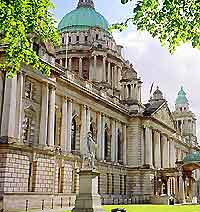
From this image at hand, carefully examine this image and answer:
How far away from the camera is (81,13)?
284 feet

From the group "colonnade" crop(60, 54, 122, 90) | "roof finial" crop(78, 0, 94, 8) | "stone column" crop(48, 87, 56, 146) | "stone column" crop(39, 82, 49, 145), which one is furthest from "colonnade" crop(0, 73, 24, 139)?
"roof finial" crop(78, 0, 94, 8)

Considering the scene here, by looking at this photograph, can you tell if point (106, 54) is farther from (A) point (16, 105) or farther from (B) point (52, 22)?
(B) point (52, 22)

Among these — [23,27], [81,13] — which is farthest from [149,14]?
[81,13]

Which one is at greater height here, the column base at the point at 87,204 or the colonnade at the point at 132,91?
the colonnade at the point at 132,91

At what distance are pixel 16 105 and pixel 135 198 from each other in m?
33.0

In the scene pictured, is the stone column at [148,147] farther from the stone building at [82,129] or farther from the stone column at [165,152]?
the stone column at [165,152]

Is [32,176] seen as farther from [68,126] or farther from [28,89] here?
[68,126]

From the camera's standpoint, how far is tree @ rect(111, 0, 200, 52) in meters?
15.6

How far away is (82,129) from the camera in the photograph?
176 feet

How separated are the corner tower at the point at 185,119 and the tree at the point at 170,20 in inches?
3743

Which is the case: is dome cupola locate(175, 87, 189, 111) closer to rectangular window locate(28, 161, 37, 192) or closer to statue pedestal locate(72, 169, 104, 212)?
rectangular window locate(28, 161, 37, 192)

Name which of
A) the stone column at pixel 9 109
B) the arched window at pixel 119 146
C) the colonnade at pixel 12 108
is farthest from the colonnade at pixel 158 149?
the stone column at pixel 9 109

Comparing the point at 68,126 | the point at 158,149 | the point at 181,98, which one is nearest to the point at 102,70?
the point at 158,149

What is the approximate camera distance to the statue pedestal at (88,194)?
87.9 feet
